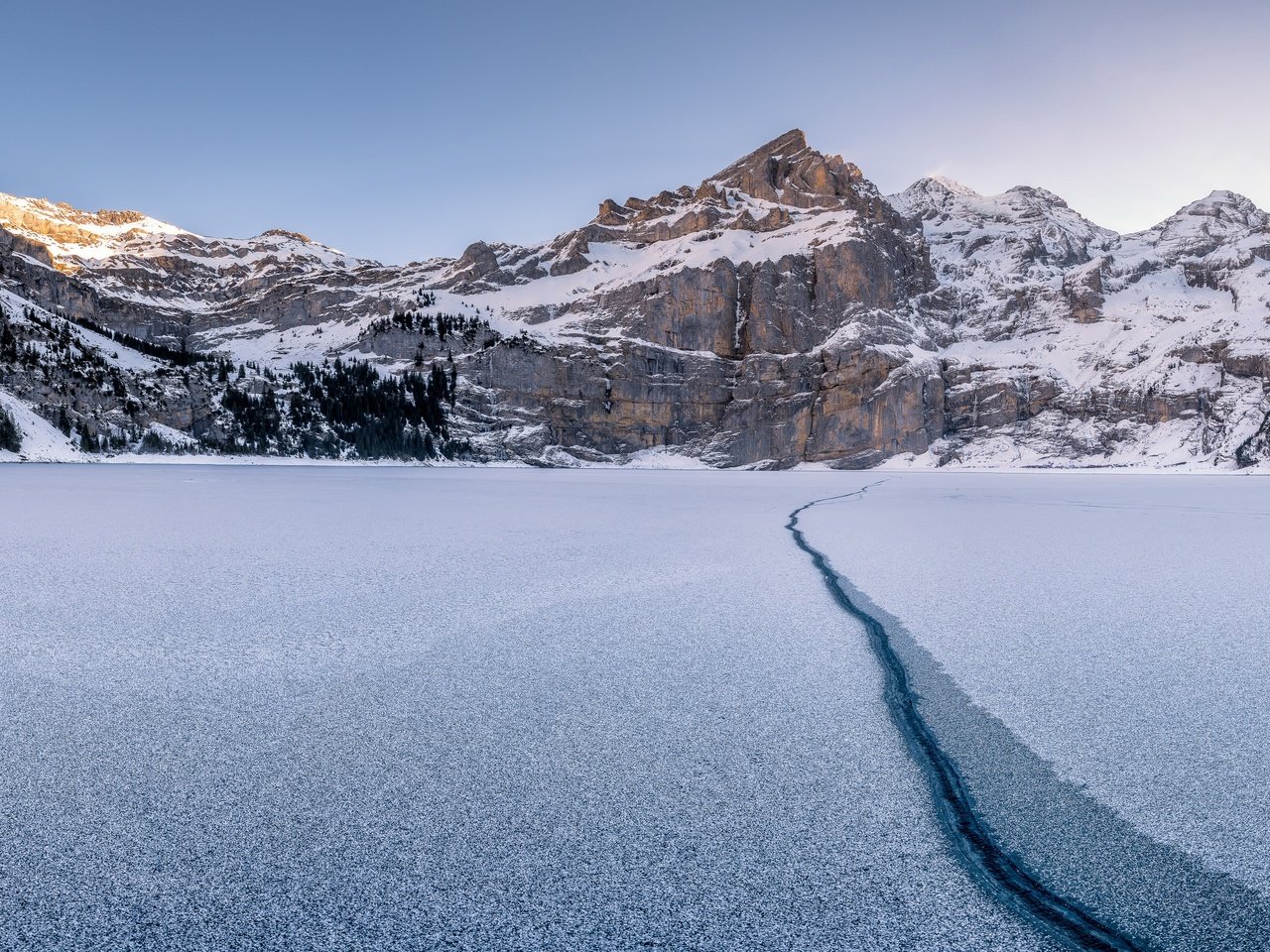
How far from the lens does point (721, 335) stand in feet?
537

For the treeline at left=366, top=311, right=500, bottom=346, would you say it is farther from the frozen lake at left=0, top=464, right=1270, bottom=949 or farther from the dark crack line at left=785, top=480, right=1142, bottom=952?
the dark crack line at left=785, top=480, right=1142, bottom=952

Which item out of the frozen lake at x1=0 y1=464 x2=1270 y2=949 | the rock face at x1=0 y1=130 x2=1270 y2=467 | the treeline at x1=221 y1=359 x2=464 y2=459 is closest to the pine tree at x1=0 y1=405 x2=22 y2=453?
the treeline at x1=221 y1=359 x2=464 y2=459

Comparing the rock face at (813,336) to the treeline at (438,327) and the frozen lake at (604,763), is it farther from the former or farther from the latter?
the frozen lake at (604,763)

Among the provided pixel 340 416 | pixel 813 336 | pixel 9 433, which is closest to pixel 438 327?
pixel 340 416

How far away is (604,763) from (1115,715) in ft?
7.91

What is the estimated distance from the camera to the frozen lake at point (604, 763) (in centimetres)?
175

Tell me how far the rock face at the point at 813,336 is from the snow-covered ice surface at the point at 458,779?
5060 inches

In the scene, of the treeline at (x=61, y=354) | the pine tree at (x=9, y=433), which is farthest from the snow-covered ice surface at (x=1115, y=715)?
the treeline at (x=61, y=354)

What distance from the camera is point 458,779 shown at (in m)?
2.49

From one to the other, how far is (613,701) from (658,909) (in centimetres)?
160

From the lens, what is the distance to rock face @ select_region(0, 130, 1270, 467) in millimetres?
142625

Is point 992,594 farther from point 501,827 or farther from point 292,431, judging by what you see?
point 292,431

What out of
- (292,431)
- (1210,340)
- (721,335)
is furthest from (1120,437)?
(292,431)

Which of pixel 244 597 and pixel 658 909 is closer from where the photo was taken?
pixel 658 909
